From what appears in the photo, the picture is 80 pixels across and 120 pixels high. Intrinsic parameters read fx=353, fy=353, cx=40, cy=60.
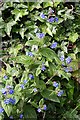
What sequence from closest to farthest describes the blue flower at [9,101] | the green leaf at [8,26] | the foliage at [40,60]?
the blue flower at [9,101]
the foliage at [40,60]
the green leaf at [8,26]

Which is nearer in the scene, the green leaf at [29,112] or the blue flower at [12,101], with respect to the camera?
the blue flower at [12,101]

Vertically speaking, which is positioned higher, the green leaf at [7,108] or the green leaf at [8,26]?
the green leaf at [8,26]

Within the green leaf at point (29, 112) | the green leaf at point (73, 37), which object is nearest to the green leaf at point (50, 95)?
the green leaf at point (29, 112)

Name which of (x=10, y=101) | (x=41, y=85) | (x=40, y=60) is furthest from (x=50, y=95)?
(x=10, y=101)

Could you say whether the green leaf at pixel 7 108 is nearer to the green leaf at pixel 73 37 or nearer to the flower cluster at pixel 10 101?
the flower cluster at pixel 10 101

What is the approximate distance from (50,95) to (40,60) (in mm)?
237

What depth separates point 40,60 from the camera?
2.30m

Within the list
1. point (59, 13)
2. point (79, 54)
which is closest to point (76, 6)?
point (59, 13)

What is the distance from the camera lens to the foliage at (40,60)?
7.29 feet

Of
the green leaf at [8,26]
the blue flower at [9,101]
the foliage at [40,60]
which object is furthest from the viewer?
the green leaf at [8,26]

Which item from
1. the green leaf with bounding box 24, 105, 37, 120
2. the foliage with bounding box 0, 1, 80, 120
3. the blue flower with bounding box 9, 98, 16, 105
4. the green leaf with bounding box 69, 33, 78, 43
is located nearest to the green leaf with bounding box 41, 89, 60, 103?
the foliage with bounding box 0, 1, 80, 120

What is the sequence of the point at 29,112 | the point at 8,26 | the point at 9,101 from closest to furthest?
the point at 9,101
the point at 29,112
the point at 8,26

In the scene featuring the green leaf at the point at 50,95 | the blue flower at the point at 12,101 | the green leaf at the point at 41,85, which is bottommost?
the green leaf at the point at 50,95

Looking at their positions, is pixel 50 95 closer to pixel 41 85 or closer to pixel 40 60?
pixel 41 85
